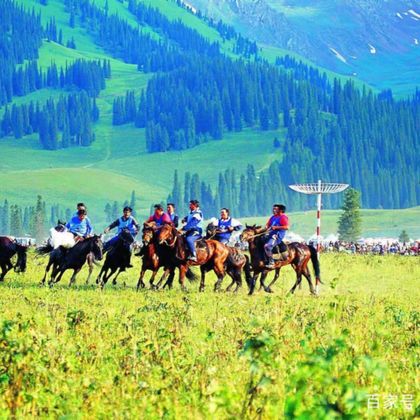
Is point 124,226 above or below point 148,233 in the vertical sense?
above

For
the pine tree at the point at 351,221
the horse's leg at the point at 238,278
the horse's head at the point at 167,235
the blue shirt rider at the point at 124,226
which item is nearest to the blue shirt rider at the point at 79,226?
the blue shirt rider at the point at 124,226

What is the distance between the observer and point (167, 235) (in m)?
27.2

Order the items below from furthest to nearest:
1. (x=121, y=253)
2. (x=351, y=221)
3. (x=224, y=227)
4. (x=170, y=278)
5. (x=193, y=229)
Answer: (x=351, y=221) → (x=224, y=227) → (x=121, y=253) → (x=170, y=278) → (x=193, y=229)

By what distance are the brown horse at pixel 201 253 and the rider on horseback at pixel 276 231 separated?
1.20 metres

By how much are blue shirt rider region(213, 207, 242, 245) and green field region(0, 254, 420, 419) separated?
9959 mm

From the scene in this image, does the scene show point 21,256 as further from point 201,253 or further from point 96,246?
point 201,253

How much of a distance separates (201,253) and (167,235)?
1.39 metres

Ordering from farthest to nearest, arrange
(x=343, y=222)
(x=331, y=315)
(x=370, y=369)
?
(x=343, y=222) < (x=331, y=315) < (x=370, y=369)

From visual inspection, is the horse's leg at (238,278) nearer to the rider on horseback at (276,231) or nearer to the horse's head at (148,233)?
the rider on horseback at (276,231)

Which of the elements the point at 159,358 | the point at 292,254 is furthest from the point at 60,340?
the point at 292,254

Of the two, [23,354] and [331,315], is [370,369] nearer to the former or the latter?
[331,315]

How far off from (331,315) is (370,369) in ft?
3.16

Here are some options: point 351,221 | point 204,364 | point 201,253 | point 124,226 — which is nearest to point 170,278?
point 201,253

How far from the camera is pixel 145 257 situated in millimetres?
27922
